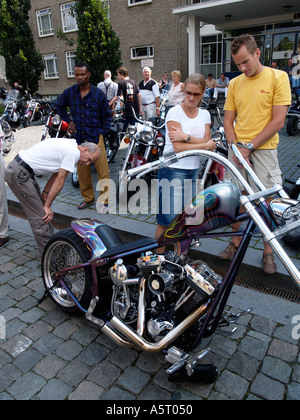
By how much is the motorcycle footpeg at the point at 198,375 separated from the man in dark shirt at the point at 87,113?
3.33m

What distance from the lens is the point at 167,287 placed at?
6.84ft

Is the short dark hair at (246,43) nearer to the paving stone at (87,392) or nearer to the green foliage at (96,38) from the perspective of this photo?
the paving stone at (87,392)

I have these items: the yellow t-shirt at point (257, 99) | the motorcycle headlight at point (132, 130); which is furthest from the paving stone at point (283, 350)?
the motorcycle headlight at point (132, 130)

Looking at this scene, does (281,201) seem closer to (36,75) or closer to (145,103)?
(145,103)

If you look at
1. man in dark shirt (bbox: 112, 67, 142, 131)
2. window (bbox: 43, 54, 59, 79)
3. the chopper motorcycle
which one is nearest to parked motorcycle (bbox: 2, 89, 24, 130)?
man in dark shirt (bbox: 112, 67, 142, 131)

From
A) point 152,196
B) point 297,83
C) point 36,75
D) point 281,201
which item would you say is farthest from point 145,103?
point 36,75

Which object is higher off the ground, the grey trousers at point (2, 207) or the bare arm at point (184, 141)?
the bare arm at point (184, 141)

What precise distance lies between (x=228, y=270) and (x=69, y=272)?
1473 millimetres

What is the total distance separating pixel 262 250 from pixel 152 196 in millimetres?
2424

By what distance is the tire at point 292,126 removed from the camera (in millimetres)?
9516

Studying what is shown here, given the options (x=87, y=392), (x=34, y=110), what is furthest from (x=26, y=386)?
(x=34, y=110)

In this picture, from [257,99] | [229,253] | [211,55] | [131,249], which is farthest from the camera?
[211,55]

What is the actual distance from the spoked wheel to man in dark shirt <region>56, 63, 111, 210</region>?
82.7 inches

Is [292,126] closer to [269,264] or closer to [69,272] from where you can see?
[269,264]
